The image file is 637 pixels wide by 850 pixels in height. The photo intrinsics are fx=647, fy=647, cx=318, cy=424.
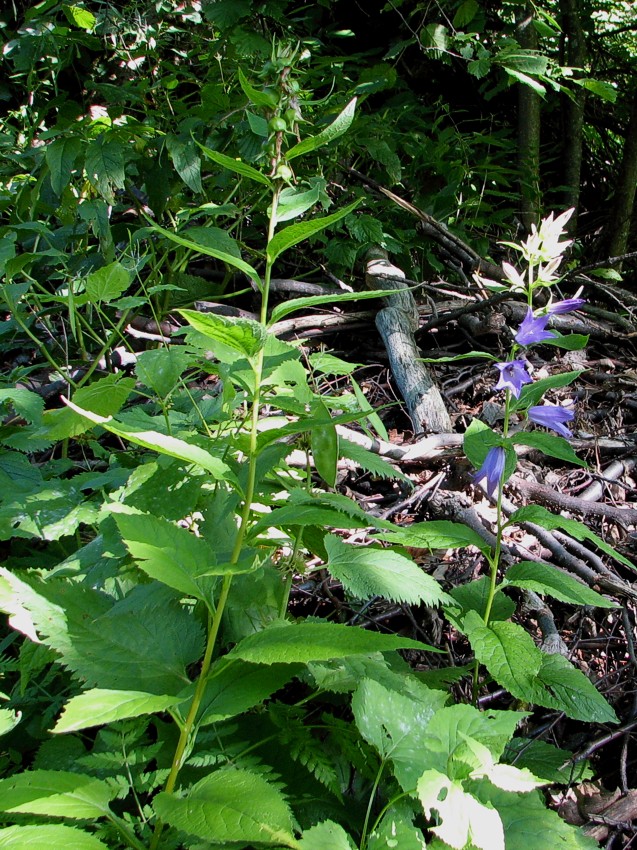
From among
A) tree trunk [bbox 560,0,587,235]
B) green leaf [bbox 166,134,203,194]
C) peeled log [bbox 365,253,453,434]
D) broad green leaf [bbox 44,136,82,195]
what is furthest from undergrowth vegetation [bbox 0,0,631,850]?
tree trunk [bbox 560,0,587,235]

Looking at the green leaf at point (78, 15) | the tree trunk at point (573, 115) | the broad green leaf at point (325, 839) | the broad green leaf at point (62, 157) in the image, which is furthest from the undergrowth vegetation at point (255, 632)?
the tree trunk at point (573, 115)

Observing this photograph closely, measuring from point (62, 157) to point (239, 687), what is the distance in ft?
7.76

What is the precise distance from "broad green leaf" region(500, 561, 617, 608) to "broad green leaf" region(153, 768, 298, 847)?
0.75 metres

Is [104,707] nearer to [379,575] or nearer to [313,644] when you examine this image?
[313,644]

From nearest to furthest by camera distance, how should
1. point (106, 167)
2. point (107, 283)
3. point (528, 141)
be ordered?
point (107, 283), point (106, 167), point (528, 141)

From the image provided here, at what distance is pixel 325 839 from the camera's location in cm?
93

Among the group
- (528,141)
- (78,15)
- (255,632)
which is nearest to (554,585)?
(255,632)

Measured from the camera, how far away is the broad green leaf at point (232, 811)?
86 cm

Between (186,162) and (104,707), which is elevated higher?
(186,162)

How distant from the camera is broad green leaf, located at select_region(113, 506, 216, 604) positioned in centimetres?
99

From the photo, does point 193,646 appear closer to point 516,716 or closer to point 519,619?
point 516,716

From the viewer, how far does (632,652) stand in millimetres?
1654

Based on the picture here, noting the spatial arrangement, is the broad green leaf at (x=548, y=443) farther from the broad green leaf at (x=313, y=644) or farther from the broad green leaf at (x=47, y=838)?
the broad green leaf at (x=47, y=838)

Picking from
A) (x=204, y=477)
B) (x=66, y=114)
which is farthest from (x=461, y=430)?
(x=66, y=114)
